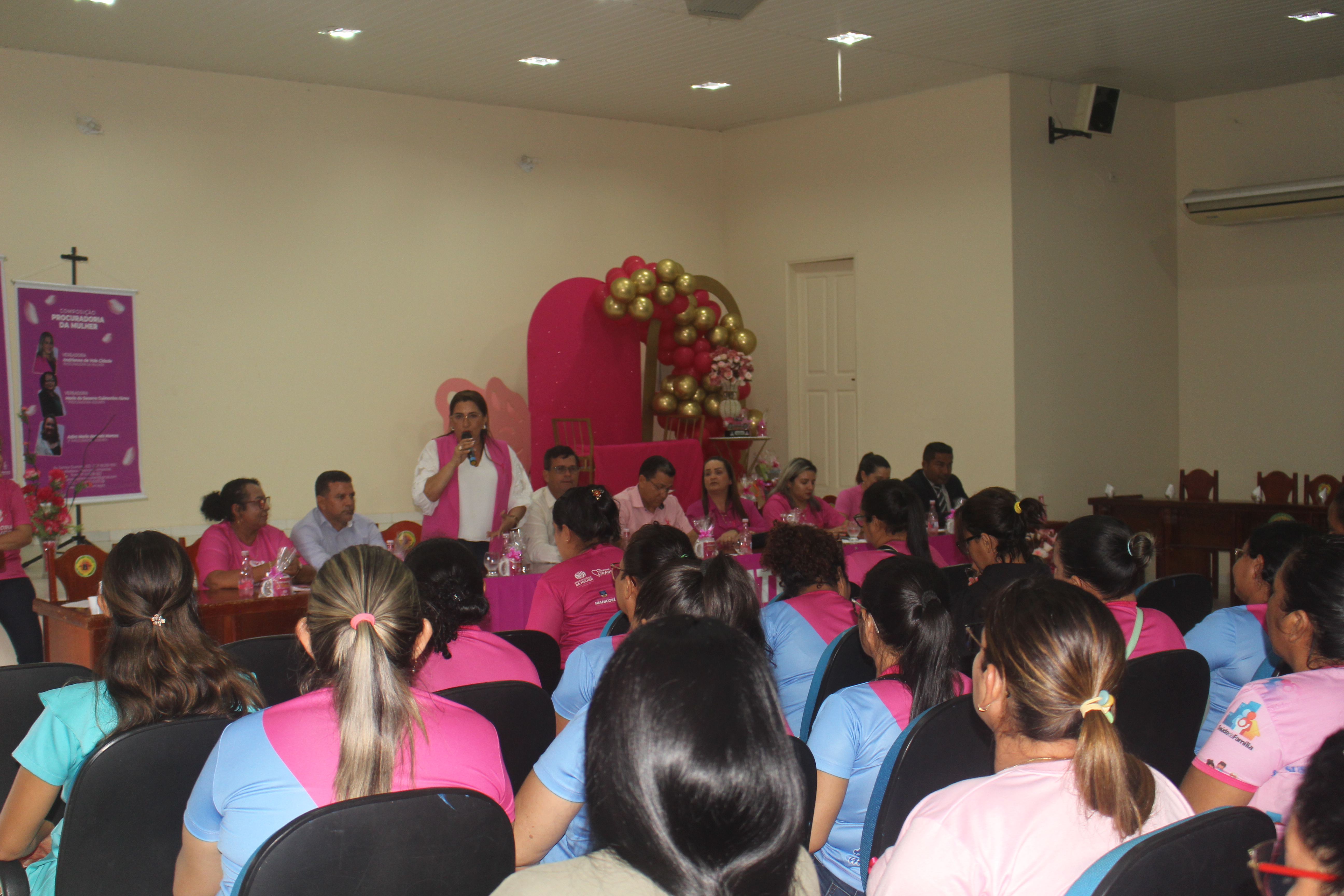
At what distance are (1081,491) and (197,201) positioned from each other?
6845 mm

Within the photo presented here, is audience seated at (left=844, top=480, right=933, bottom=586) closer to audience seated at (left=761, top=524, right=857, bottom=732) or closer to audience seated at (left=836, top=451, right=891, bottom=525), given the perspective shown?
audience seated at (left=761, top=524, right=857, bottom=732)

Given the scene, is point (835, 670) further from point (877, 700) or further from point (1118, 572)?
point (1118, 572)

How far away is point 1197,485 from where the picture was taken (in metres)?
8.31

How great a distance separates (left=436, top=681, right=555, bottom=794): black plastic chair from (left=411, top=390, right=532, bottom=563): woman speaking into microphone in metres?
3.35

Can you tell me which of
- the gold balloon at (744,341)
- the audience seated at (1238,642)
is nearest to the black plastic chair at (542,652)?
the audience seated at (1238,642)

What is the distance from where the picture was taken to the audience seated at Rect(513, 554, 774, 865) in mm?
1725

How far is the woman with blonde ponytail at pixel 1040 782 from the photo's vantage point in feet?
4.49

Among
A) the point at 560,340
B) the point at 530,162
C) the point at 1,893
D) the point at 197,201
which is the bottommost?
the point at 1,893

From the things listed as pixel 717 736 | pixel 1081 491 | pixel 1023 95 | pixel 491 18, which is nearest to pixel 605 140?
pixel 491 18

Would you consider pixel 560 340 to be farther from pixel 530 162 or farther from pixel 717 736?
pixel 717 736

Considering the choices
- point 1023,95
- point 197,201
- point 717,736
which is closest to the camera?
point 717,736

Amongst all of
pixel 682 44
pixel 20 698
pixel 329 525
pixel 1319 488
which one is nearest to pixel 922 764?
pixel 20 698

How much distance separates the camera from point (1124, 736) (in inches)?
95.1

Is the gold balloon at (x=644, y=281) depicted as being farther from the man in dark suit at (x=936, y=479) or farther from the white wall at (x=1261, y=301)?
the white wall at (x=1261, y=301)
